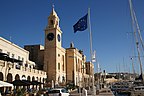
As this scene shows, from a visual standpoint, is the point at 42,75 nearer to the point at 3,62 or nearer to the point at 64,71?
the point at 64,71

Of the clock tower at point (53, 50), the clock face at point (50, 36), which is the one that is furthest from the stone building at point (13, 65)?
the clock face at point (50, 36)

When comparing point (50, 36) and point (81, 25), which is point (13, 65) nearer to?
point (81, 25)

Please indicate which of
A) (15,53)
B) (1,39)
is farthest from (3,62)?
(15,53)

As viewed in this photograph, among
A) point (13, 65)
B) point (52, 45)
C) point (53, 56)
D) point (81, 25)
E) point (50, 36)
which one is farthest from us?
point (50, 36)

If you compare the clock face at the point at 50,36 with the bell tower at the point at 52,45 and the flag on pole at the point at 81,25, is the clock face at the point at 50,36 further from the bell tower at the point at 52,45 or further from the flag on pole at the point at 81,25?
the flag on pole at the point at 81,25

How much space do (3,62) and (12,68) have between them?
4.28 m

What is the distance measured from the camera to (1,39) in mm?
43875

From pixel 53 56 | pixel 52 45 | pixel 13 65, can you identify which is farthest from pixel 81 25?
pixel 52 45

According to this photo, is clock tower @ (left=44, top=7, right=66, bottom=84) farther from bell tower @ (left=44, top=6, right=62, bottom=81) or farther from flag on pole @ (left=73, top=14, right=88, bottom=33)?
flag on pole @ (left=73, top=14, right=88, bottom=33)

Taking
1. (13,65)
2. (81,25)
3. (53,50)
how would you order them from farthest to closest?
(53,50), (13,65), (81,25)

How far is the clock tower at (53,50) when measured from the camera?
6838 centimetres

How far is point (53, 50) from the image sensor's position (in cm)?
7031

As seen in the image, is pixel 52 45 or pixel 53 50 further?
pixel 52 45

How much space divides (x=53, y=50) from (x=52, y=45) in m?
1.63
